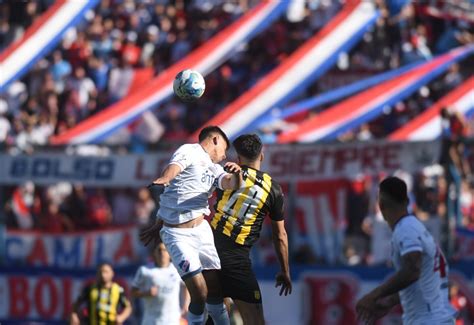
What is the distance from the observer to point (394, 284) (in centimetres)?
855

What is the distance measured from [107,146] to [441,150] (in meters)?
5.33

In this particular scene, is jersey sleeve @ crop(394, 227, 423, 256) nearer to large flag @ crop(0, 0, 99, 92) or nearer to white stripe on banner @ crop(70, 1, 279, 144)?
white stripe on banner @ crop(70, 1, 279, 144)

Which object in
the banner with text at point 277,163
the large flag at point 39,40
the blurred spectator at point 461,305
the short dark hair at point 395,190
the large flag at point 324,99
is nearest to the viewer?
the short dark hair at point 395,190

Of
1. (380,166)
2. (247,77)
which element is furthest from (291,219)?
(247,77)

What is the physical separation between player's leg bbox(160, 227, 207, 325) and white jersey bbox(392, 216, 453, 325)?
202 centimetres

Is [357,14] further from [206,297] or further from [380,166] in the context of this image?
[206,297]

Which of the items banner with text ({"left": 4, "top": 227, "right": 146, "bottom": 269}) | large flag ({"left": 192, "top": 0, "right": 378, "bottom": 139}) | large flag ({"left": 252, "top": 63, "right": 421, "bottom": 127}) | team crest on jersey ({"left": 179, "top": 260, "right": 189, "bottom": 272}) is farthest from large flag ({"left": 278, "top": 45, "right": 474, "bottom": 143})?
team crest on jersey ({"left": 179, "top": 260, "right": 189, "bottom": 272})

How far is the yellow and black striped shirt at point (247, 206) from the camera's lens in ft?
34.8

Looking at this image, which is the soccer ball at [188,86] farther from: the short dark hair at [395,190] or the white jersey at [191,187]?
the short dark hair at [395,190]

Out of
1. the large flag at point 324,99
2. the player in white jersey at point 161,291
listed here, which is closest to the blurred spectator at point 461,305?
the player in white jersey at point 161,291

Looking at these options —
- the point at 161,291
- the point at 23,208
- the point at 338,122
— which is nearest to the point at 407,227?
the point at 161,291

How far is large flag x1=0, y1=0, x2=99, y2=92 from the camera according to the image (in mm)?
20281

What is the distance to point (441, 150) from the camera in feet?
53.8

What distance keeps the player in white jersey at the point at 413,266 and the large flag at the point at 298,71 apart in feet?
31.2
